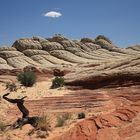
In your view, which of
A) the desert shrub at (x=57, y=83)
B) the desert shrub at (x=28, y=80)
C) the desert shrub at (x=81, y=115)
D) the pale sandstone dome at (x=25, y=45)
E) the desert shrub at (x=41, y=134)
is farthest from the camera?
the pale sandstone dome at (x=25, y=45)

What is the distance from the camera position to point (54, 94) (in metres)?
23.8

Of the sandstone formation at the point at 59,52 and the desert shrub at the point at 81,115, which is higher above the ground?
the desert shrub at the point at 81,115

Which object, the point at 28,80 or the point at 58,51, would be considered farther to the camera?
the point at 58,51

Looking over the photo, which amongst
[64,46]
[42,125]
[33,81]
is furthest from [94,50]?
[42,125]

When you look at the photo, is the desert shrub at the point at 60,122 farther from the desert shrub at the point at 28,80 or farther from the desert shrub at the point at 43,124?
the desert shrub at the point at 28,80

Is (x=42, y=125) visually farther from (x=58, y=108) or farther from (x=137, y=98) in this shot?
(x=137, y=98)

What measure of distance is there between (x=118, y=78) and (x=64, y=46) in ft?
152

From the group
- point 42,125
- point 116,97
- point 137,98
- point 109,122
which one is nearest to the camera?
point 109,122

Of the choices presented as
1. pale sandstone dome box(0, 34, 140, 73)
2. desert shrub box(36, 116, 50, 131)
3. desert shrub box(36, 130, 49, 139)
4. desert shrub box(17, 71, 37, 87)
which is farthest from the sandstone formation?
desert shrub box(36, 130, 49, 139)

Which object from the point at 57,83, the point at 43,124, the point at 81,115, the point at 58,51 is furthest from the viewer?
the point at 58,51

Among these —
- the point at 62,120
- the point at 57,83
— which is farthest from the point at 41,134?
the point at 57,83

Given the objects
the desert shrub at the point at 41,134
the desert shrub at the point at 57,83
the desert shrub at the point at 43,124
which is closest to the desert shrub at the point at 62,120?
the desert shrub at the point at 43,124

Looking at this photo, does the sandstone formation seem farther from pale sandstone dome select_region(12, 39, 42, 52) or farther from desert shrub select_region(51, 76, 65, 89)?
desert shrub select_region(51, 76, 65, 89)

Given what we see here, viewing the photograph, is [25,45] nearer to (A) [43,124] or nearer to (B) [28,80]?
(B) [28,80]
